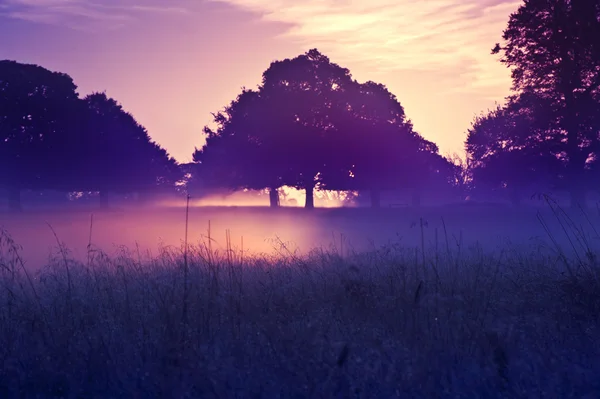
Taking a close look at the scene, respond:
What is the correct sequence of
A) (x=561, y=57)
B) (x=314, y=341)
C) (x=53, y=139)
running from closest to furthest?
(x=314, y=341) → (x=561, y=57) → (x=53, y=139)

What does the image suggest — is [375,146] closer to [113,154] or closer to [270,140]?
[270,140]

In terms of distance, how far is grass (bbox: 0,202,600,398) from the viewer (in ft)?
19.6

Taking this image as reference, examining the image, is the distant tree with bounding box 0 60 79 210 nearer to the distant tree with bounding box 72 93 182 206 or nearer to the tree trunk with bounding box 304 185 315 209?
the distant tree with bounding box 72 93 182 206

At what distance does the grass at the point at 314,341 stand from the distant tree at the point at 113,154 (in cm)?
4204

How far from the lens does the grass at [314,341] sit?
5.98 metres

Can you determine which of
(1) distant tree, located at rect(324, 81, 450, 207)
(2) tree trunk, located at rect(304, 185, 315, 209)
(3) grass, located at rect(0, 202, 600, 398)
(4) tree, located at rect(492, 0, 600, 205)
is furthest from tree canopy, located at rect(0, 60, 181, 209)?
(3) grass, located at rect(0, 202, 600, 398)

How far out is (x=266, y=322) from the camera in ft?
24.5

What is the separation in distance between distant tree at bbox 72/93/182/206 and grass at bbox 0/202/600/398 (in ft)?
138

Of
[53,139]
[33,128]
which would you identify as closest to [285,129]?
[53,139]

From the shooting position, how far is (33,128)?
4534 cm

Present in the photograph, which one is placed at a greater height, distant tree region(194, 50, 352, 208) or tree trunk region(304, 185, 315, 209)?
distant tree region(194, 50, 352, 208)

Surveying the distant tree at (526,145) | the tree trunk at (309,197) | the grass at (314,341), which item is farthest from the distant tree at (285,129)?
the grass at (314,341)

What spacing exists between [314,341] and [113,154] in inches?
1868

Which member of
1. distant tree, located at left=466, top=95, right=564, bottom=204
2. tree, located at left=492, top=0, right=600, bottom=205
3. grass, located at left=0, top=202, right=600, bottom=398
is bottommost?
grass, located at left=0, top=202, right=600, bottom=398
